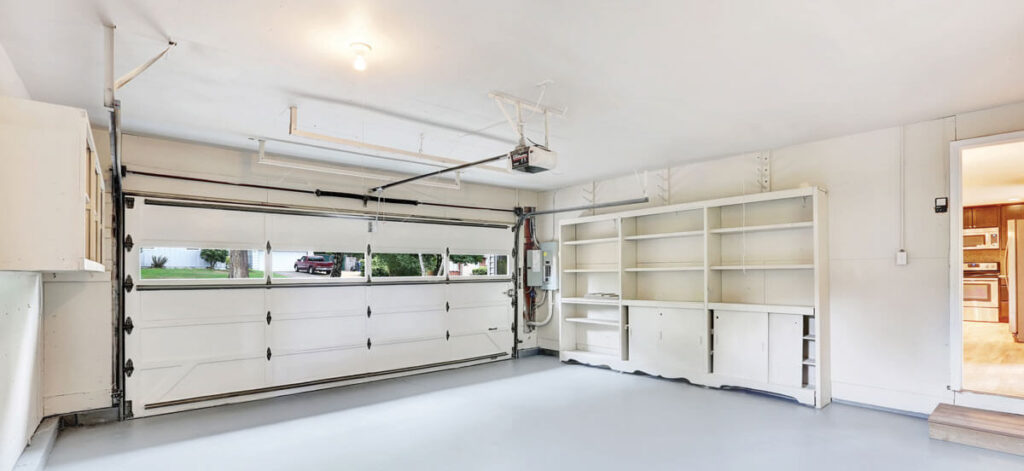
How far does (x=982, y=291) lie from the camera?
8.92m

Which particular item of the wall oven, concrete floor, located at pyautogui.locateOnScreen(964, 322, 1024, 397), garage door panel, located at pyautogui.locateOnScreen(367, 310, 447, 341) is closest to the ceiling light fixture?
garage door panel, located at pyautogui.locateOnScreen(367, 310, 447, 341)

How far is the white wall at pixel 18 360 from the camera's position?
2807 mm

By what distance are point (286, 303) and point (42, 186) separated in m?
3.50

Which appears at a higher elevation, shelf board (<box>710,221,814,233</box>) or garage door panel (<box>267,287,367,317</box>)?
shelf board (<box>710,221,814,233</box>)

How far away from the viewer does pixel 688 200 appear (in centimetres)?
606

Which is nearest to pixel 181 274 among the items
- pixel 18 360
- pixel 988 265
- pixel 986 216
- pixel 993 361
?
pixel 18 360

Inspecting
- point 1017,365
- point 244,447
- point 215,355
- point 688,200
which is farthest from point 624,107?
point 1017,365

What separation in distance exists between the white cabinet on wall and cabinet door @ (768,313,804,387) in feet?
17.5

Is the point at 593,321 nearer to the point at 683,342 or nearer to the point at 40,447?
the point at 683,342

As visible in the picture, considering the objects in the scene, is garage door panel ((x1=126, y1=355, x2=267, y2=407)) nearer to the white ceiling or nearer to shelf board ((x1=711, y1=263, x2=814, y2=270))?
the white ceiling

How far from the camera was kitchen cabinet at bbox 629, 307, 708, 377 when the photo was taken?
218 inches

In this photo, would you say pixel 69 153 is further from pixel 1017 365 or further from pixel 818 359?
pixel 1017 365

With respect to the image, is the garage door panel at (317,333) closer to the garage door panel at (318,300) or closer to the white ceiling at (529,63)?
the garage door panel at (318,300)

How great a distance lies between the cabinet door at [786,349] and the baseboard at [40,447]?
5938 millimetres
